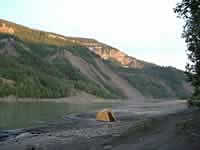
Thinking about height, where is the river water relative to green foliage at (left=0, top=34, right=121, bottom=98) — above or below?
below

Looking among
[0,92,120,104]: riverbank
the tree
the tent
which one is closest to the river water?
the tent

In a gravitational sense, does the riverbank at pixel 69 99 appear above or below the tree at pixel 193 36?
below

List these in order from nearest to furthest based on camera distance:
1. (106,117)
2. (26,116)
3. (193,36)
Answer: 1. (193,36)
2. (106,117)
3. (26,116)

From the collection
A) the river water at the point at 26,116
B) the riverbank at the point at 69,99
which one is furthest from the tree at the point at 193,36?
the riverbank at the point at 69,99

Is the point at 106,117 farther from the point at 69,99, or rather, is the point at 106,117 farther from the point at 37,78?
the point at 37,78

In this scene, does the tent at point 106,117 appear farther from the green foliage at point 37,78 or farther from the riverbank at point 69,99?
the green foliage at point 37,78

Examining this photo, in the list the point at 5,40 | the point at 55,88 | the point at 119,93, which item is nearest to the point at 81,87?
the point at 55,88

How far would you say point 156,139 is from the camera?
48.1 feet

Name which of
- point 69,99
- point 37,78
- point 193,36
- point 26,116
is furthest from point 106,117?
point 37,78

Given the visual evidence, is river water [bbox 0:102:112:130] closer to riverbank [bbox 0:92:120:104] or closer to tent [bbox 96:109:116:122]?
tent [bbox 96:109:116:122]

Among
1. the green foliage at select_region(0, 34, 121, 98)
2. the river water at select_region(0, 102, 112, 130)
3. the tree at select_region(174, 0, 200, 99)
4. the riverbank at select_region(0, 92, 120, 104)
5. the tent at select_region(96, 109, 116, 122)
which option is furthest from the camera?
the green foliage at select_region(0, 34, 121, 98)

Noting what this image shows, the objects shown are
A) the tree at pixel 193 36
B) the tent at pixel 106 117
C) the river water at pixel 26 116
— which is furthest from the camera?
the tent at pixel 106 117

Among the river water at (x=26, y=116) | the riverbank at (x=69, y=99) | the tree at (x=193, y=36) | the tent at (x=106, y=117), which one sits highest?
the tree at (x=193, y=36)

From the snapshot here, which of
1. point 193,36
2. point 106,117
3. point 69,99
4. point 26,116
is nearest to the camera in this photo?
point 193,36
